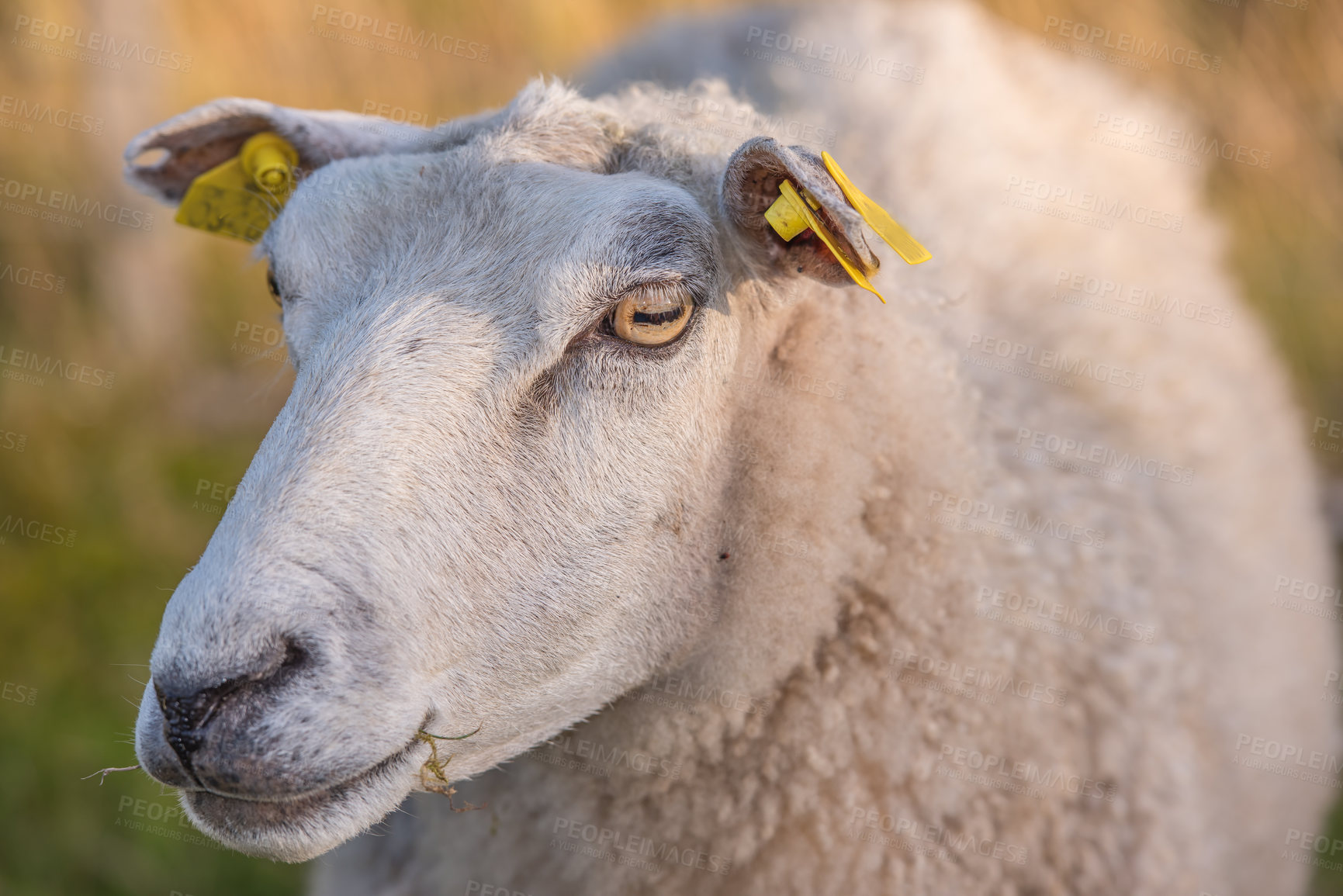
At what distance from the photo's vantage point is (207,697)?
1.46 metres

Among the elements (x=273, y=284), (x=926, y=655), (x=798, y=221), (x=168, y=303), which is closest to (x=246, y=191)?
(x=273, y=284)

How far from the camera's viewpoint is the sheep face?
1.50 metres

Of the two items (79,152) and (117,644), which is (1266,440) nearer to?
(117,644)

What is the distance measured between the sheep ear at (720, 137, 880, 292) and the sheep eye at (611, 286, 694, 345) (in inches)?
7.9

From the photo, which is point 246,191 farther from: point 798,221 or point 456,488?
point 798,221

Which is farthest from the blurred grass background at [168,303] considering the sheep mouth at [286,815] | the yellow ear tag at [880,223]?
the yellow ear tag at [880,223]

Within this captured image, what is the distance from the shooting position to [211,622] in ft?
4.77

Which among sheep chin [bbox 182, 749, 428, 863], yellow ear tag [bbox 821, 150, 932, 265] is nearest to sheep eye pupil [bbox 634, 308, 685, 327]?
yellow ear tag [bbox 821, 150, 932, 265]

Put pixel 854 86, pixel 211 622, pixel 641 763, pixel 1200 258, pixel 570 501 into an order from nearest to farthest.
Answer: pixel 211 622 → pixel 570 501 → pixel 641 763 → pixel 854 86 → pixel 1200 258

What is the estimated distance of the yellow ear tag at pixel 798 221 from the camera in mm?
1719

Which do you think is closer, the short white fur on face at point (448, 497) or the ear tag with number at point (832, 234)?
the short white fur on face at point (448, 497)

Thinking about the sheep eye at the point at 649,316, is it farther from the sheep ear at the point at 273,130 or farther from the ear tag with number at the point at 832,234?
the sheep ear at the point at 273,130

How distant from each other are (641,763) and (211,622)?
96 cm

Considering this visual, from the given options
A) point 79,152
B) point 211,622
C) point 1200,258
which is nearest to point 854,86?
point 1200,258
